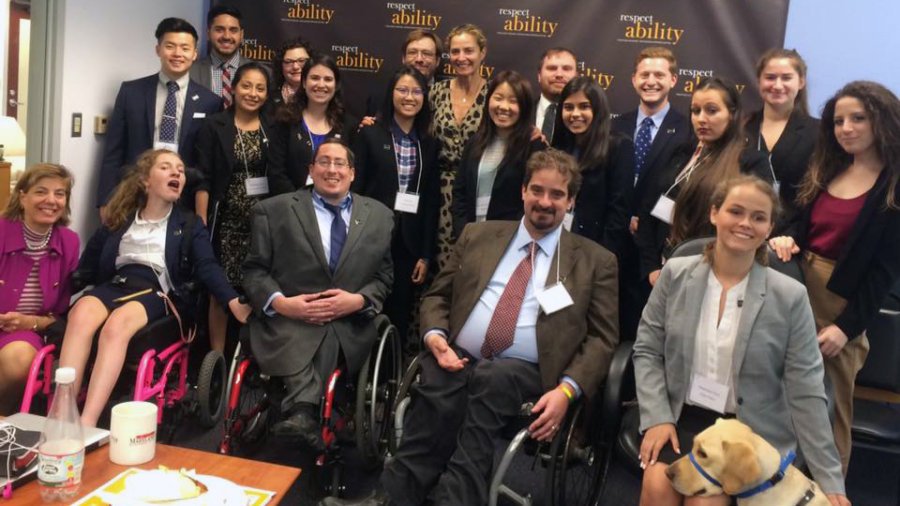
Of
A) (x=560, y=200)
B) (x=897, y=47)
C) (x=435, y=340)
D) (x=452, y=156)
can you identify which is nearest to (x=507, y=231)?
(x=560, y=200)

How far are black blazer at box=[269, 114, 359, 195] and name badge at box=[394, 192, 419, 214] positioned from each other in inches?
15.3

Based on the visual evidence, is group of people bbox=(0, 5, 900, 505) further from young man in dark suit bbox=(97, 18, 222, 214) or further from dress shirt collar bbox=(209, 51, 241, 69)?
dress shirt collar bbox=(209, 51, 241, 69)

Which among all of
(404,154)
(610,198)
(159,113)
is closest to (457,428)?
(610,198)

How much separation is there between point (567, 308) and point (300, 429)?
3.24ft

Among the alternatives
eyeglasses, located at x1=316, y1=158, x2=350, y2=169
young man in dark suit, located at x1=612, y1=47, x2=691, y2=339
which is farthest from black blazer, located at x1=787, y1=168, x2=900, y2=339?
eyeglasses, located at x1=316, y1=158, x2=350, y2=169

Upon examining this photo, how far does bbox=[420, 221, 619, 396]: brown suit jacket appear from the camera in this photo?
2.51m

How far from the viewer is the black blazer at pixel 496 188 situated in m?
3.31

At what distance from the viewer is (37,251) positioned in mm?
3010

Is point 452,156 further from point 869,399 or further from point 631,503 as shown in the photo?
point 869,399

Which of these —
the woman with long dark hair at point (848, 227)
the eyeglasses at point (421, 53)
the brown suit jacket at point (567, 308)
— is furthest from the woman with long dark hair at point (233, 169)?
the woman with long dark hair at point (848, 227)

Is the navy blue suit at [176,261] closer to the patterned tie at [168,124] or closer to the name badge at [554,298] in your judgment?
the patterned tie at [168,124]

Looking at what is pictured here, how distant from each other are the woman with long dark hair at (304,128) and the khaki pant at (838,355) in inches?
83.7

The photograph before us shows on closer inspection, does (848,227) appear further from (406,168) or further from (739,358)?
(406,168)

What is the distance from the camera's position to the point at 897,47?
374 centimetres
